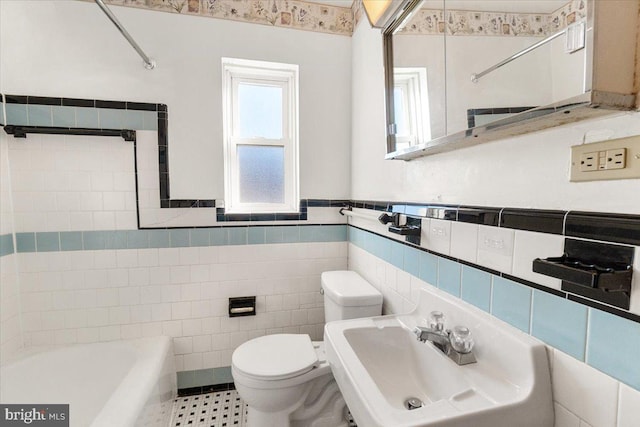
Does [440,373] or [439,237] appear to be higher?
[439,237]

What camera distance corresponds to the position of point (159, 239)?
184cm

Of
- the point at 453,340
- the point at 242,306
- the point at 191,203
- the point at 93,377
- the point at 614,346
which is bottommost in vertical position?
the point at 93,377

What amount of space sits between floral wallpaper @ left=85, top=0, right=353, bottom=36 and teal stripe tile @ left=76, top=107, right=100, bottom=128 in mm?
638

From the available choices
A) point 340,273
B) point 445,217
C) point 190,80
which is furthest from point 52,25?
point 445,217

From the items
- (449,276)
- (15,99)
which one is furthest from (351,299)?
(15,99)

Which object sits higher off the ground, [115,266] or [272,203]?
[272,203]

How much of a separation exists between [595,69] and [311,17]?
1850 millimetres

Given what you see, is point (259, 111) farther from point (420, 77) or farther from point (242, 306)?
point (242, 306)

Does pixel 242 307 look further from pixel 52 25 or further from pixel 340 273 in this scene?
pixel 52 25

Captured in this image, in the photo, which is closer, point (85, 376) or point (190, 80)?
point (85, 376)

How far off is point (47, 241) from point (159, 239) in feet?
1.98

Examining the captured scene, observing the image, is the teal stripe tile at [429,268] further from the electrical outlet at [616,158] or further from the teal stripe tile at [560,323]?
the electrical outlet at [616,158]

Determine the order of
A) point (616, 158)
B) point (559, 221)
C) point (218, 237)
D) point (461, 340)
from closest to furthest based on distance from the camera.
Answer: point (616, 158) < point (559, 221) < point (461, 340) < point (218, 237)

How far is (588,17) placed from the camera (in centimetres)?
56
